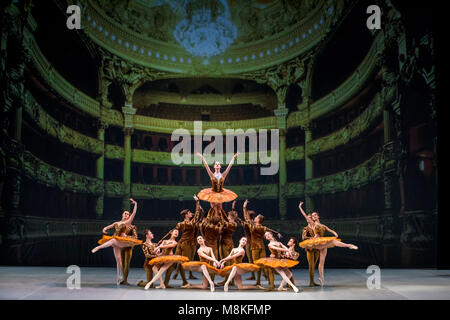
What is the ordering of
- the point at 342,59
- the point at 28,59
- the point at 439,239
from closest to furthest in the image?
the point at 439,239 → the point at 28,59 → the point at 342,59

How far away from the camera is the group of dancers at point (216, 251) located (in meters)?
8.00

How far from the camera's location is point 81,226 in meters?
14.2

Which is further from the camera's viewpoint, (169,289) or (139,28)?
(139,28)

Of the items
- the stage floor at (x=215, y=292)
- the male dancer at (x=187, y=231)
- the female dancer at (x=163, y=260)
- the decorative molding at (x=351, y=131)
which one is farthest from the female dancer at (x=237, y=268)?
the decorative molding at (x=351, y=131)

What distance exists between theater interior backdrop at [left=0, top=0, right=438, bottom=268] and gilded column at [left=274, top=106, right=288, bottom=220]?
47 mm

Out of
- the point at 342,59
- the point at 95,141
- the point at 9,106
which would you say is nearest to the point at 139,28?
the point at 95,141

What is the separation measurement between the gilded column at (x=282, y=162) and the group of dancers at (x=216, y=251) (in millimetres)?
5545

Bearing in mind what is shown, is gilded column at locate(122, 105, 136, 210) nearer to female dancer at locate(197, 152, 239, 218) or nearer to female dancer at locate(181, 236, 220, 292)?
female dancer at locate(197, 152, 239, 218)

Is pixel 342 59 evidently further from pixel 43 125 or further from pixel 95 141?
pixel 43 125

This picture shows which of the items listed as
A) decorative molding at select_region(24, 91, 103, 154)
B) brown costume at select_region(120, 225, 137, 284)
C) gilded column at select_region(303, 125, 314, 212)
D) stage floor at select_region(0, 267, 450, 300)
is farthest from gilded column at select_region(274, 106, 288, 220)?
brown costume at select_region(120, 225, 137, 284)

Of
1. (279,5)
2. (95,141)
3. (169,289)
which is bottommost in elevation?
(169,289)

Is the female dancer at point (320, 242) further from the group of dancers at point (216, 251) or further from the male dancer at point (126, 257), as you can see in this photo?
the male dancer at point (126, 257)

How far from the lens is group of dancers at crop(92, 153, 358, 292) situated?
315 inches
